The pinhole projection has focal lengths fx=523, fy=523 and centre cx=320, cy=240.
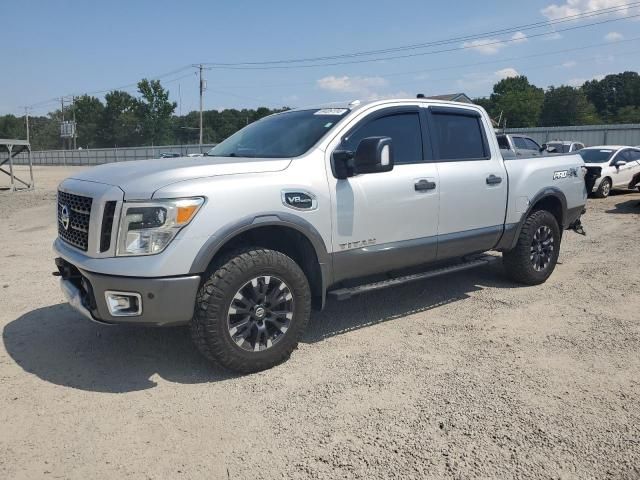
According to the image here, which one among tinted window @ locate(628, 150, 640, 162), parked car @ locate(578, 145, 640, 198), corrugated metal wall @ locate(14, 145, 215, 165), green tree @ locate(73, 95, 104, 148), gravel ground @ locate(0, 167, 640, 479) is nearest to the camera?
gravel ground @ locate(0, 167, 640, 479)

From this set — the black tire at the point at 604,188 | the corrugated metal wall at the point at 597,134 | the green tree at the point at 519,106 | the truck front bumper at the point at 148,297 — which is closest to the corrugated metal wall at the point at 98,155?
the corrugated metal wall at the point at 597,134

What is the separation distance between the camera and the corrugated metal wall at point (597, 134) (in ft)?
103

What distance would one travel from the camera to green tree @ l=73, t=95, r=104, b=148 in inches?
3959

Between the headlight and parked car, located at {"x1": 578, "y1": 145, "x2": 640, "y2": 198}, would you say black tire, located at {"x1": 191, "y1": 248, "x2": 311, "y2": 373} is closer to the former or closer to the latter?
the headlight

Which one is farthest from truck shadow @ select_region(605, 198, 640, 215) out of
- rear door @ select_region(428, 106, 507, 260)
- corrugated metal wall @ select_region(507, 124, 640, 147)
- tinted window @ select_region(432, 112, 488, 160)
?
corrugated metal wall @ select_region(507, 124, 640, 147)

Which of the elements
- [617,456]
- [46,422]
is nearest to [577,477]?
[617,456]

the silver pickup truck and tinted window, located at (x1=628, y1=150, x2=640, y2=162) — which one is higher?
tinted window, located at (x1=628, y1=150, x2=640, y2=162)

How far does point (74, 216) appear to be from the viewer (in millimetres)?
3789

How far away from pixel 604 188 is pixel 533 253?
11494mm

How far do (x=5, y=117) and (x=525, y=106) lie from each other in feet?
346

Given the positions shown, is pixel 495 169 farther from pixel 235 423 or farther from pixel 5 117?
pixel 5 117

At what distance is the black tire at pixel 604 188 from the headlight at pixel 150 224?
1520cm

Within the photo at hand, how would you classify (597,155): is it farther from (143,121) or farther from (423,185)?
(143,121)

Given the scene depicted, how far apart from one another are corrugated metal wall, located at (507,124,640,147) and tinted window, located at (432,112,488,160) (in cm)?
3125
